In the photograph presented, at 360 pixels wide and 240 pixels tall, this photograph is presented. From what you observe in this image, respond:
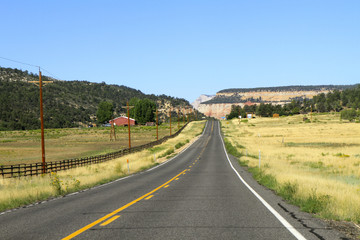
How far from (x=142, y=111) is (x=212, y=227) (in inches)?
6294

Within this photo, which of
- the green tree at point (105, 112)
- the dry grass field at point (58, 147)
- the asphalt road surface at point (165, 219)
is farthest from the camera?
the green tree at point (105, 112)

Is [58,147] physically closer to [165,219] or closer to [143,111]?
[165,219]

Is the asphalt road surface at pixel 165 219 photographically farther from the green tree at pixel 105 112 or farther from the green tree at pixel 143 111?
the green tree at pixel 105 112

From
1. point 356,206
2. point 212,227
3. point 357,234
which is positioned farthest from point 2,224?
point 356,206

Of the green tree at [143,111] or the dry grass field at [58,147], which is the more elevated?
the green tree at [143,111]

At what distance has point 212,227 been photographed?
8211mm

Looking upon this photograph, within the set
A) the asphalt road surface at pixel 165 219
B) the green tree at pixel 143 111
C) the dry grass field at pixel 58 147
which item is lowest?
the dry grass field at pixel 58 147

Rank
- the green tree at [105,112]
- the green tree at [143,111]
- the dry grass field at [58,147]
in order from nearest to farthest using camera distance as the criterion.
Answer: the dry grass field at [58,147]
the green tree at [143,111]
the green tree at [105,112]

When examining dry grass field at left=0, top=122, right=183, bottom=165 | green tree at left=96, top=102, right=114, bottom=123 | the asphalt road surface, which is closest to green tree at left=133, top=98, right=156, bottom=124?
green tree at left=96, top=102, right=114, bottom=123

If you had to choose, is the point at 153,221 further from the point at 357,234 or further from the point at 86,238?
the point at 357,234

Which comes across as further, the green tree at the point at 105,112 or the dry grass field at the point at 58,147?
the green tree at the point at 105,112

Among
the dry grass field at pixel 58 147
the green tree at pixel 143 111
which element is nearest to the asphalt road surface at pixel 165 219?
the dry grass field at pixel 58 147

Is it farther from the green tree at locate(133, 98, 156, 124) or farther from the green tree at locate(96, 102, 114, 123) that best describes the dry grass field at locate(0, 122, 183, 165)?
the green tree at locate(96, 102, 114, 123)

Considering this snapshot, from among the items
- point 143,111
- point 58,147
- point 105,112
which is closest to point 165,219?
point 58,147
